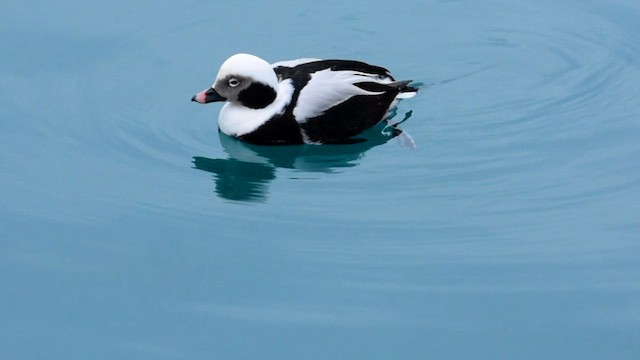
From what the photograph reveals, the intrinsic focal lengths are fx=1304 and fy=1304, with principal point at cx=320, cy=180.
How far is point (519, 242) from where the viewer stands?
18.4 ft

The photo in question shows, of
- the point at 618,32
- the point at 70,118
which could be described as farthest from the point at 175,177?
the point at 618,32

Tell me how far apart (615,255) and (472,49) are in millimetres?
2489

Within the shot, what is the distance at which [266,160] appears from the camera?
21.4ft

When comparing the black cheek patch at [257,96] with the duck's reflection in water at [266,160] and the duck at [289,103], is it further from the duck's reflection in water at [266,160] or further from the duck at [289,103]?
the duck's reflection in water at [266,160]

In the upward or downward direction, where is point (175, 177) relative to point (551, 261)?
upward

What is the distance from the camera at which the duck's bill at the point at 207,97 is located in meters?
6.68

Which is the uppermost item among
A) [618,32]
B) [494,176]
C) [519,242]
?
[618,32]

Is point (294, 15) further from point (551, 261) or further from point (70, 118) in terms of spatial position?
point (551, 261)

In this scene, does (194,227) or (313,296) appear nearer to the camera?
(313,296)

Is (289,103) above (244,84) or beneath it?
beneath

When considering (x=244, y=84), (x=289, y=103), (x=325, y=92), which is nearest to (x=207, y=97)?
(x=244, y=84)

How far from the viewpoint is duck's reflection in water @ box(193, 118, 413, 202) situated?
242 inches

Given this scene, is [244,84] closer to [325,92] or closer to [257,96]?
[257,96]

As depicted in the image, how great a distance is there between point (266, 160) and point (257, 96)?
1.36 ft
